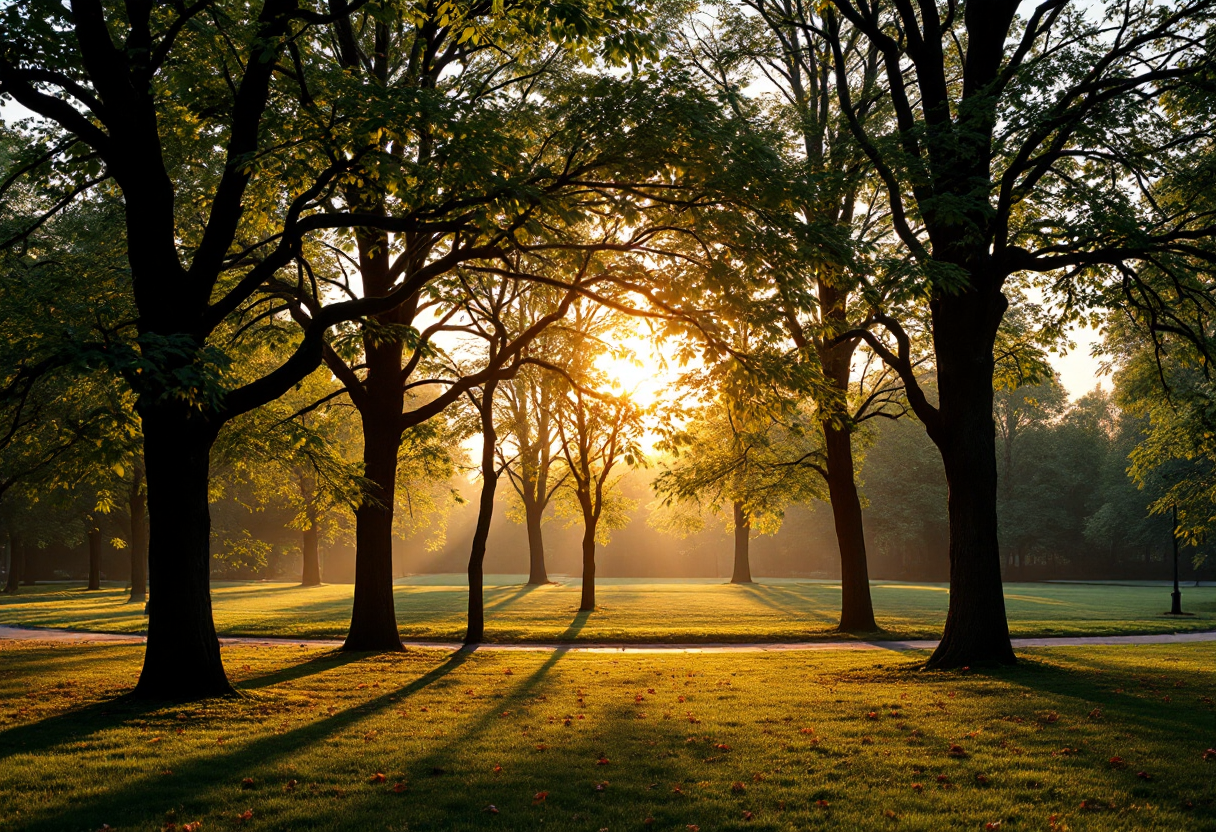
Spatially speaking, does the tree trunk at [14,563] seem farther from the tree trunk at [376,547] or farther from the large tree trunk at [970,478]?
the large tree trunk at [970,478]

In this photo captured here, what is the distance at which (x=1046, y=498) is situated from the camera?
63.2 m

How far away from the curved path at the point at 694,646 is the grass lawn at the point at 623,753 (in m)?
4.86

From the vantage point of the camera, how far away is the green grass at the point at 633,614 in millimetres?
20703

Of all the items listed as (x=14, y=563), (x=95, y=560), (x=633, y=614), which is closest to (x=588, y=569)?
(x=633, y=614)

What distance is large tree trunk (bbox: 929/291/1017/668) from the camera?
12727mm

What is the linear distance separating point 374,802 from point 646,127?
8057mm

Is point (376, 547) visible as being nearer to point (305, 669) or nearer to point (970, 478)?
point (305, 669)

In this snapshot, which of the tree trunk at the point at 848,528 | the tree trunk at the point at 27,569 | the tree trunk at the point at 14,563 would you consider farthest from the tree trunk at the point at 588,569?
the tree trunk at the point at 27,569

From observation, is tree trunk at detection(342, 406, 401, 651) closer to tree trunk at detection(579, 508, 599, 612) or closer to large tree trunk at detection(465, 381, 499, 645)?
large tree trunk at detection(465, 381, 499, 645)

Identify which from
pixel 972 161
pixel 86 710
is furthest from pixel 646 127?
pixel 86 710

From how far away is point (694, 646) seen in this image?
18844mm

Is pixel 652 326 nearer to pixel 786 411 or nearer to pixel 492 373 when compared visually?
pixel 786 411

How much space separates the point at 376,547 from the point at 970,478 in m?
10.9

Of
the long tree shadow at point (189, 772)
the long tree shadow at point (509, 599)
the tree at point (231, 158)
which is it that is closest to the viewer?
the long tree shadow at point (189, 772)
